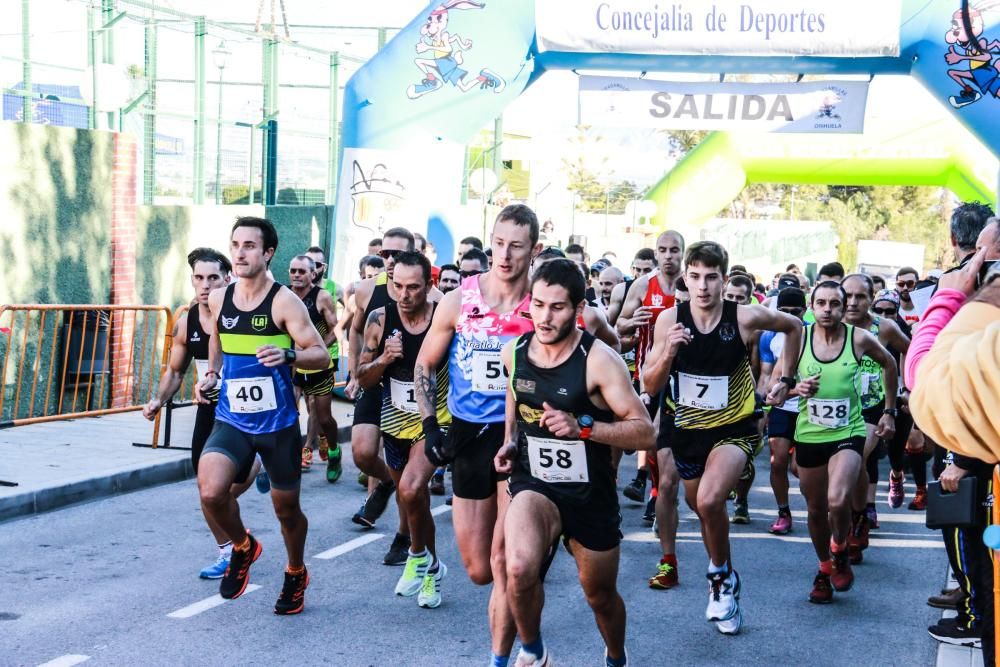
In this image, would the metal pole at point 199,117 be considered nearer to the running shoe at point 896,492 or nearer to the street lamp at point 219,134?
the street lamp at point 219,134

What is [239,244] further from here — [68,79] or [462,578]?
[68,79]

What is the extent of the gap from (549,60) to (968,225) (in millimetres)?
9520

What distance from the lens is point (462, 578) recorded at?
737cm

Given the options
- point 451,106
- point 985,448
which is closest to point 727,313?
point 985,448

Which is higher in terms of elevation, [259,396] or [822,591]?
[259,396]

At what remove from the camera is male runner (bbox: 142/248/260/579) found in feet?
23.2

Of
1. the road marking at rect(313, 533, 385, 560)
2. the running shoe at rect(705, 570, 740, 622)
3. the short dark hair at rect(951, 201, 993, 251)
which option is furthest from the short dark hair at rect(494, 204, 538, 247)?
the road marking at rect(313, 533, 385, 560)

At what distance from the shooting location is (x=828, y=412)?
24.2 feet

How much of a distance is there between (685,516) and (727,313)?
3.23 meters

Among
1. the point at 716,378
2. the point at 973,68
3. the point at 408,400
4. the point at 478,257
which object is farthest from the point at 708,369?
the point at 973,68

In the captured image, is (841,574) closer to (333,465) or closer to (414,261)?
(414,261)

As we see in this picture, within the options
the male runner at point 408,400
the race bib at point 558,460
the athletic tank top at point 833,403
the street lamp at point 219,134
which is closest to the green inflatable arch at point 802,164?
the street lamp at point 219,134

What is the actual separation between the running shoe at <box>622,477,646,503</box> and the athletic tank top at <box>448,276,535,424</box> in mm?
4503

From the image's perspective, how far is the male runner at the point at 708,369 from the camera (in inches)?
264
